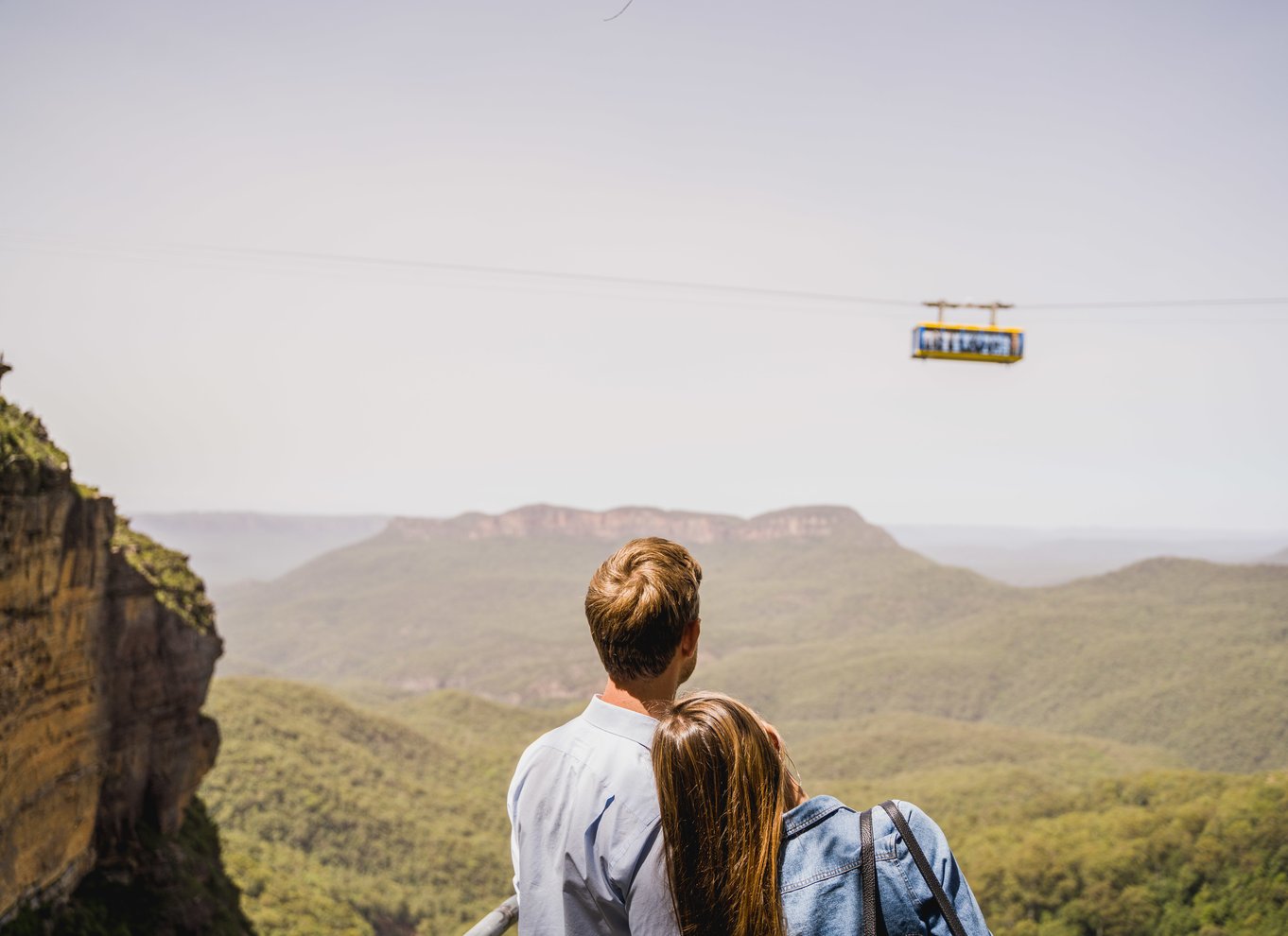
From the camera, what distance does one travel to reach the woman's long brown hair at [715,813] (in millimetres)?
2096

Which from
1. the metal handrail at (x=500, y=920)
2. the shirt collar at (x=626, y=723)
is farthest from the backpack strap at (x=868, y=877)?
the metal handrail at (x=500, y=920)

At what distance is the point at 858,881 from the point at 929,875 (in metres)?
0.17

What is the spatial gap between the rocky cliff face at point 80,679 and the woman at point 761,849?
1522 cm

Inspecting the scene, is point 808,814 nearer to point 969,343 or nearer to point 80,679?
point 969,343

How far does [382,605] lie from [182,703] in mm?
168919

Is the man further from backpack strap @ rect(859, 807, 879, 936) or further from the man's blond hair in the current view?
backpack strap @ rect(859, 807, 879, 936)

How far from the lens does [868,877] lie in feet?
6.60

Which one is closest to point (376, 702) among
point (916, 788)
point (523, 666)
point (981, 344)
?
point (523, 666)

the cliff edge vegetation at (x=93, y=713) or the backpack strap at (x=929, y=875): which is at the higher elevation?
the backpack strap at (x=929, y=875)

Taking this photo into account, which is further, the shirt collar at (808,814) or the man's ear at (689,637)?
the man's ear at (689,637)

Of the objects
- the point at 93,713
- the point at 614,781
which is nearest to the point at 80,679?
the point at 93,713

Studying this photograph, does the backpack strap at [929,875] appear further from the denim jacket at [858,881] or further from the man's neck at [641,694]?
the man's neck at [641,694]

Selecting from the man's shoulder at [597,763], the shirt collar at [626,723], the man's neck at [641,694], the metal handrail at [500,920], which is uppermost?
the man's neck at [641,694]

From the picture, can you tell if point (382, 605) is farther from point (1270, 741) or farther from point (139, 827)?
point (139, 827)
